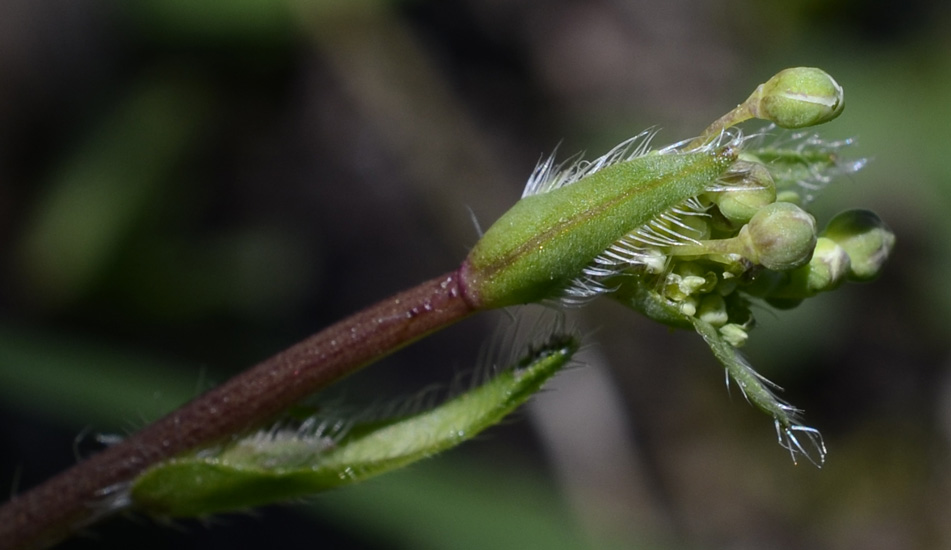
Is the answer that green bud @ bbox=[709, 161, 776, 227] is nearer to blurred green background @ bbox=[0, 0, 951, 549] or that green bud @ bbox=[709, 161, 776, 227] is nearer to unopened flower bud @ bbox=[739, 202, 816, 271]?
unopened flower bud @ bbox=[739, 202, 816, 271]

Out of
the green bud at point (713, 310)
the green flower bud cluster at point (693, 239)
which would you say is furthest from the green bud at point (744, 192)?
the green bud at point (713, 310)

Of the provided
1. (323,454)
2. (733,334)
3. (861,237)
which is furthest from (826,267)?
(323,454)

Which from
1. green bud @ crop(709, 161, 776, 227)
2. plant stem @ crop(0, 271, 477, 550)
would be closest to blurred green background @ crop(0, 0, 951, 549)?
plant stem @ crop(0, 271, 477, 550)

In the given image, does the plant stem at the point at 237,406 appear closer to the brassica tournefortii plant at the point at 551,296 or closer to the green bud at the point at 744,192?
the brassica tournefortii plant at the point at 551,296

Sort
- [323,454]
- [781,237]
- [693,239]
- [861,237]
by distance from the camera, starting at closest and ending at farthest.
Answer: [781,237] → [693,239] → [861,237] → [323,454]

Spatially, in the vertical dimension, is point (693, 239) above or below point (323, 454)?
below

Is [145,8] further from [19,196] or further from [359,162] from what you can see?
[359,162]

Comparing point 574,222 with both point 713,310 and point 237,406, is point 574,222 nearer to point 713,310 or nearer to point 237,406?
point 713,310

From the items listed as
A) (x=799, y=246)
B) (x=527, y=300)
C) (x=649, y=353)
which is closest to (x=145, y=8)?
(x=649, y=353)
